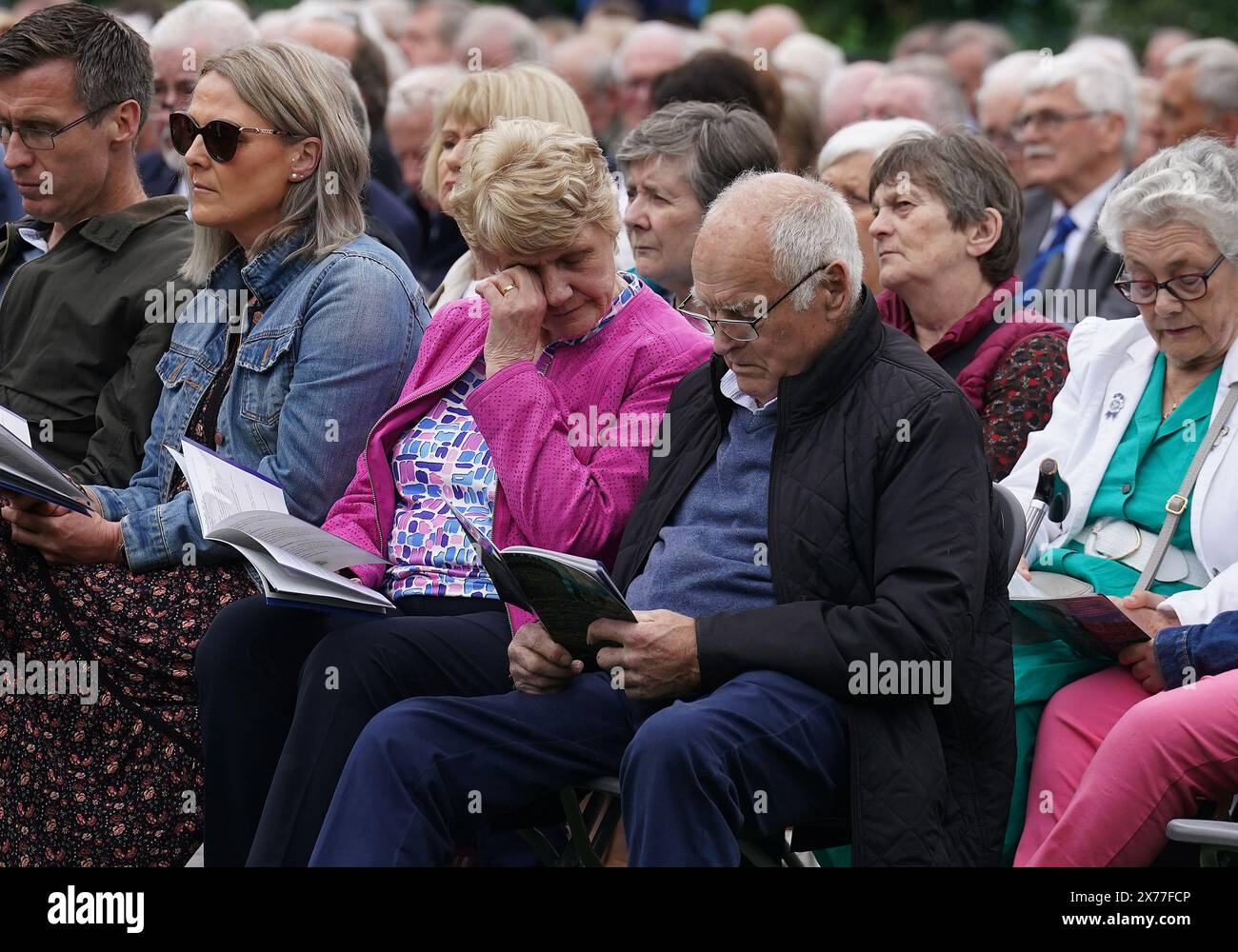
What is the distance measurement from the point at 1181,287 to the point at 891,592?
1141 mm

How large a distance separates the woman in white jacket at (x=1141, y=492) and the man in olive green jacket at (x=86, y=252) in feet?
7.91

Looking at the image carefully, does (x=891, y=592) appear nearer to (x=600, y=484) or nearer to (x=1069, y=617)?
(x=1069, y=617)

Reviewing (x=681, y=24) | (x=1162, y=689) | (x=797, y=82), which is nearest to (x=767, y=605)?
(x=1162, y=689)

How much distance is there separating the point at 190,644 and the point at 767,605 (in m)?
1.55

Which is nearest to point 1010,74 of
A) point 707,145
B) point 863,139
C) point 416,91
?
point 416,91

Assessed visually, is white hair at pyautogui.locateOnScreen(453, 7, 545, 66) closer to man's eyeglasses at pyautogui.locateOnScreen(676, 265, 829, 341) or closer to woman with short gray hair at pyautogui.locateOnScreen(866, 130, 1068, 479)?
woman with short gray hair at pyautogui.locateOnScreen(866, 130, 1068, 479)

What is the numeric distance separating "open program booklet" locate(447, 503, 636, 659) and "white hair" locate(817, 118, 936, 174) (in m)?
2.69

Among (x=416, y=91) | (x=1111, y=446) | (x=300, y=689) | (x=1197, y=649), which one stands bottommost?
(x=300, y=689)

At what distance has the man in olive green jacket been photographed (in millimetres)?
4816

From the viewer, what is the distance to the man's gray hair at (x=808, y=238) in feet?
11.7

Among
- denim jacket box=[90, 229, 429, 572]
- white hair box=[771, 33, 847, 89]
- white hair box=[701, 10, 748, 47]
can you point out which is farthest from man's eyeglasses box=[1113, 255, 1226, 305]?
white hair box=[701, 10, 748, 47]

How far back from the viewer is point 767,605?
3.54m

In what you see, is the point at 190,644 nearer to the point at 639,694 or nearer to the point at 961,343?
the point at 639,694

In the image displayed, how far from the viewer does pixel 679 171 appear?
199 inches
